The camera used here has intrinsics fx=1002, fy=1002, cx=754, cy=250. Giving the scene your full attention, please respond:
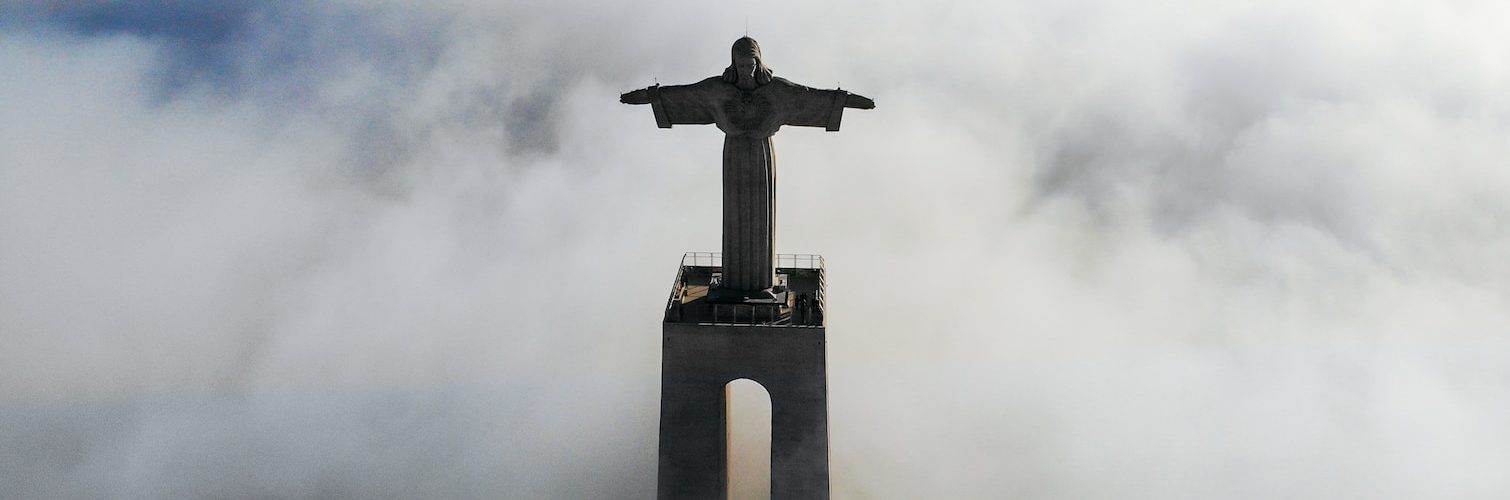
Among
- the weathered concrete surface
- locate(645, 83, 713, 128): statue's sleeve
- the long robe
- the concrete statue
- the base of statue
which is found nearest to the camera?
the weathered concrete surface

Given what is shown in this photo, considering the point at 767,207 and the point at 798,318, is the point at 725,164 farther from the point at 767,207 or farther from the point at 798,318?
the point at 798,318

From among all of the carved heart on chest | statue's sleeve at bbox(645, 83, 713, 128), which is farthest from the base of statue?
statue's sleeve at bbox(645, 83, 713, 128)

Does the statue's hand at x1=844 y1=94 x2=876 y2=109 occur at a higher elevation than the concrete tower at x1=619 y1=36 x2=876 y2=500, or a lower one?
higher

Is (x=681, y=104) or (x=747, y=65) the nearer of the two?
(x=747, y=65)

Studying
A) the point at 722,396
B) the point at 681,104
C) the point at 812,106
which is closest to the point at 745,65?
the point at 812,106

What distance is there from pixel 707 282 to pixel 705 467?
11477 mm

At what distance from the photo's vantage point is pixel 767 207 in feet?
119

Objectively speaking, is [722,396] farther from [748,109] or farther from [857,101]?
[857,101]

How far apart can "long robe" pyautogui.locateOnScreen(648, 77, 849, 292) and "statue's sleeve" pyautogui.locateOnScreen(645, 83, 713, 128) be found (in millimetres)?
36

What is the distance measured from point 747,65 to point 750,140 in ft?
9.02

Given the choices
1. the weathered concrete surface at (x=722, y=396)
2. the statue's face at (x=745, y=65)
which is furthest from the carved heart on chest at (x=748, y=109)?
the weathered concrete surface at (x=722, y=396)

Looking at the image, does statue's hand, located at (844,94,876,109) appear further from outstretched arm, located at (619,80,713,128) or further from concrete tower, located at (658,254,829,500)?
concrete tower, located at (658,254,829,500)

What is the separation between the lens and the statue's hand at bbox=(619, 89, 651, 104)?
3750 centimetres

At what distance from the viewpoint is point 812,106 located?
36.2 metres
